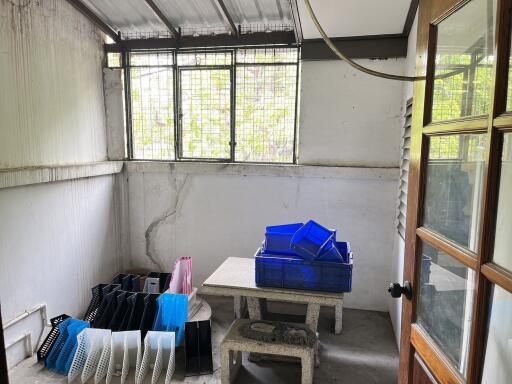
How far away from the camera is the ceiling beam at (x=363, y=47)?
280 centimetres

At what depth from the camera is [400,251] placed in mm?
2564

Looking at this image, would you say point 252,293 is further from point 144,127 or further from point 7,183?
point 144,127

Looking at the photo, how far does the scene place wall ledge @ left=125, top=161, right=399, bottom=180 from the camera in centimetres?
297

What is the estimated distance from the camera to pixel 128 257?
3557 mm

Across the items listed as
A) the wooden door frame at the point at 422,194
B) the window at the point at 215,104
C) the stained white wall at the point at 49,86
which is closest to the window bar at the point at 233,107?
the window at the point at 215,104

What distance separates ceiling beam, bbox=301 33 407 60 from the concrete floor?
2.22m

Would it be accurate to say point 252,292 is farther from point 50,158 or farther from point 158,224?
point 50,158

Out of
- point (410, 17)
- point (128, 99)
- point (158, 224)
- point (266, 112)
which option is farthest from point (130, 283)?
point (410, 17)

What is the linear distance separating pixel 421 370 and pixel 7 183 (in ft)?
7.99

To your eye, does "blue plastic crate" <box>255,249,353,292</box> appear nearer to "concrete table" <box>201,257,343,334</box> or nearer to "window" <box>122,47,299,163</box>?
"concrete table" <box>201,257,343,334</box>

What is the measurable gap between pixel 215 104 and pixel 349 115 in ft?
3.98

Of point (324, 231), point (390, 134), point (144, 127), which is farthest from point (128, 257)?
point (390, 134)

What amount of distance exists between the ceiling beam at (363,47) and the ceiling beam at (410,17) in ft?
0.24

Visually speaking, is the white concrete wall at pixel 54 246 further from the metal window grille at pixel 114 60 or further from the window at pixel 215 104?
the metal window grille at pixel 114 60
